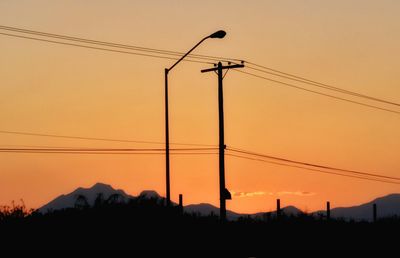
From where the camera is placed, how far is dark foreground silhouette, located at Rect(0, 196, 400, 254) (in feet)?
120

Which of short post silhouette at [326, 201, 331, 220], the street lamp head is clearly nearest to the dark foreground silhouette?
short post silhouette at [326, 201, 331, 220]

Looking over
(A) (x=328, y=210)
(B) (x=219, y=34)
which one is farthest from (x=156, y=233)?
(A) (x=328, y=210)

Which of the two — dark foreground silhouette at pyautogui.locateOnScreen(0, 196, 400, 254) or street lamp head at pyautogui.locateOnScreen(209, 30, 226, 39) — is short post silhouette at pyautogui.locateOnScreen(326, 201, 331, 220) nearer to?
dark foreground silhouette at pyautogui.locateOnScreen(0, 196, 400, 254)

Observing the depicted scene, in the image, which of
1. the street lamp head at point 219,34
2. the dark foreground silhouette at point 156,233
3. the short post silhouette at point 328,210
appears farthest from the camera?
the short post silhouette at point 328,210

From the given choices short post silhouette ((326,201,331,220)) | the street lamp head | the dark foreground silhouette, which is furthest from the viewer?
short post silhouette ((326,201,331,220))

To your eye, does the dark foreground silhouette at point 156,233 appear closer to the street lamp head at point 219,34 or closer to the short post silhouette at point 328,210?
the short post silhouette at point 328,210

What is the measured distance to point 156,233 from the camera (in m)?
40.2

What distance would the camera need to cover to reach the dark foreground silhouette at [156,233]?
1446 inches

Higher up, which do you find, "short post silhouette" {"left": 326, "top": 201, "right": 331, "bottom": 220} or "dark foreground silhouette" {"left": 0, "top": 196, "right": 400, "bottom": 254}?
"short post silhouette" {"left": 326, "top": 201, "right": 331, "bottom": 220}

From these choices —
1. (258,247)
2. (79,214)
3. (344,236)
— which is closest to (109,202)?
(79,214)

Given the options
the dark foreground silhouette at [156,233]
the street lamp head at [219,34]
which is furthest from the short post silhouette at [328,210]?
the street lamp head at [219,34]

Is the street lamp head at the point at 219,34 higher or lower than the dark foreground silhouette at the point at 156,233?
higher

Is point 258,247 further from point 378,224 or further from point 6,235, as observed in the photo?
point 378,224

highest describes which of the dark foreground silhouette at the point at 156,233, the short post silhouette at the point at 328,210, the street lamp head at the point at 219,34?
the street lamp head at the point at 219,34
